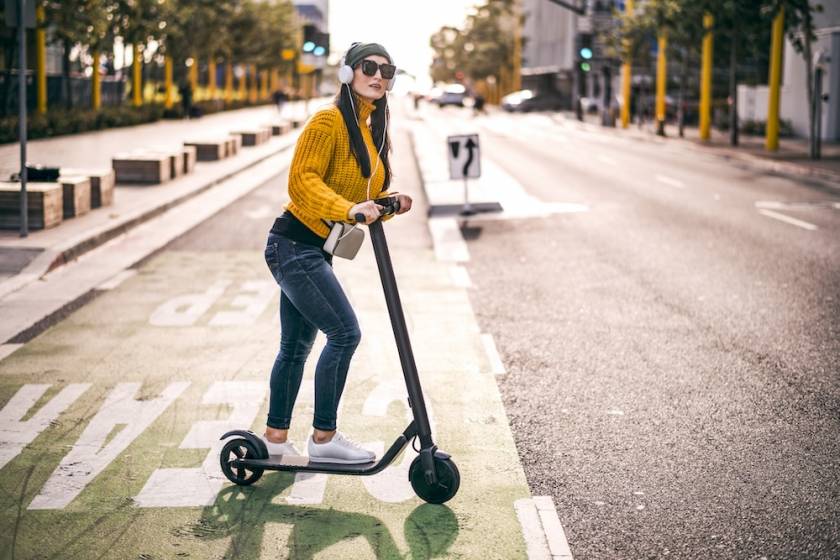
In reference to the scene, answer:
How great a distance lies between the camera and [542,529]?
15.1 feet

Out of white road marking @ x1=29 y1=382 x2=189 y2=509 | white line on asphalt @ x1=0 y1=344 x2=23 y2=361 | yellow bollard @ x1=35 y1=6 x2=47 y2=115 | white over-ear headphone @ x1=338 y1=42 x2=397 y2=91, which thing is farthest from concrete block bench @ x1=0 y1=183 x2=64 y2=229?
yellow bollard @ x1=35 y1=6 x2=47 y2=115

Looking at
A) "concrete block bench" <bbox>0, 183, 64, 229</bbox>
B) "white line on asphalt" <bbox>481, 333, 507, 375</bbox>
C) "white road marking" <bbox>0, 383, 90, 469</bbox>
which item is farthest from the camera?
"concrete block bench" <bbox>0, 183, 64, 229</bbox>

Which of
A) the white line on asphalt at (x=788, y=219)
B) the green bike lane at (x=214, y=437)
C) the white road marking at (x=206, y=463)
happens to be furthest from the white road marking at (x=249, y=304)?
the white line on asphalt at (x=788, y=219)

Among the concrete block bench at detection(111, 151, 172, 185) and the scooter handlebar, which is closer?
the scooter handlebar

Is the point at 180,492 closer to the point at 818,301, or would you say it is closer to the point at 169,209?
the point at 818,301

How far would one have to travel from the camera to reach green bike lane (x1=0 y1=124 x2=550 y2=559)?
4.53 metres

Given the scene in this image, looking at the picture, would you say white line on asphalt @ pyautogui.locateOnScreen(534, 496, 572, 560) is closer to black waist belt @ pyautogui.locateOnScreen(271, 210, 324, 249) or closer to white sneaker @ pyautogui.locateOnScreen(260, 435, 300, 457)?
white sneaker @ pyautogui.locateOnScreen(260, 435, 300, 457)

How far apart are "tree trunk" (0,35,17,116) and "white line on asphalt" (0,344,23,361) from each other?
29.5 metres

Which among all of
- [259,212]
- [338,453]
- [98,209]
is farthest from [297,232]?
[259,212]

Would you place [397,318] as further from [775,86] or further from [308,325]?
[775,86]

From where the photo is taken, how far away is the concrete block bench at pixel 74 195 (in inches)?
560

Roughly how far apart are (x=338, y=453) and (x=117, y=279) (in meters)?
6.57

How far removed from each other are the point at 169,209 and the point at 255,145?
16.8 meters

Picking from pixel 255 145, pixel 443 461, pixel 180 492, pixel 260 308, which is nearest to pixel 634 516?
pixel 443 461
